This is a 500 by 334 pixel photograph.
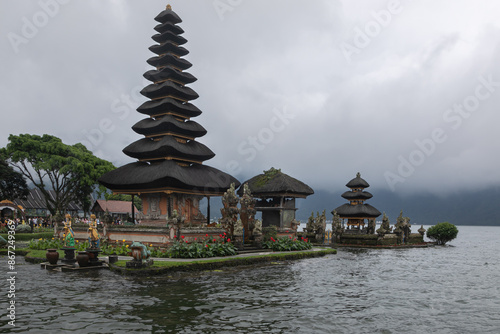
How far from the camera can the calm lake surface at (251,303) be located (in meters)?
10.8

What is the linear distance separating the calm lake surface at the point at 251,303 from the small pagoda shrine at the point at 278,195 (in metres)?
15.9

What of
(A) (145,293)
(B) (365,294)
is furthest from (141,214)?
(B) (365,294)

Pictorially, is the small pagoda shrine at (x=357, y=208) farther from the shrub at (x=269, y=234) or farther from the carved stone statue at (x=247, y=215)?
the carved stone statue at (x=247, y=215)

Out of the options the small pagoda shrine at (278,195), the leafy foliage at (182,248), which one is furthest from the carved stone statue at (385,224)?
the leafy foliage at (182,248)

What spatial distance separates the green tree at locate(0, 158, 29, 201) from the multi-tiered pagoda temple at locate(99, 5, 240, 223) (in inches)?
1070

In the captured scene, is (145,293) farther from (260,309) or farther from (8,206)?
(8,206)

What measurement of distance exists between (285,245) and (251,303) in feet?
58.0

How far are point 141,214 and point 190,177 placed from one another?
19.3 feet

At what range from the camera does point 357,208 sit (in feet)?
173

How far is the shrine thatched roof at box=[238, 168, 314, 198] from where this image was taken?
3678 cm

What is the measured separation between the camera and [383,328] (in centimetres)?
1109

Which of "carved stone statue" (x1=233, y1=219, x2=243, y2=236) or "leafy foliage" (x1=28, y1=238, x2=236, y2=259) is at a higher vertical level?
"carved stone statue" (x1=233, y1=219, x2=243, y2=236)

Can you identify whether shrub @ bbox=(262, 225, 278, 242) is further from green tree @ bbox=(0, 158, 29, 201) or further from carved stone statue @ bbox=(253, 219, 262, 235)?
green tree @ bbox=(0, 158, 29, 201)

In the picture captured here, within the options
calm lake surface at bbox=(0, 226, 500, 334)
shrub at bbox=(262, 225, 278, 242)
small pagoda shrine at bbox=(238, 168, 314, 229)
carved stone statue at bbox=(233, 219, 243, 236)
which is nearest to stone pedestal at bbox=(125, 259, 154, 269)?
calm lake surface at bbox=(0, 226, 500, 334)
